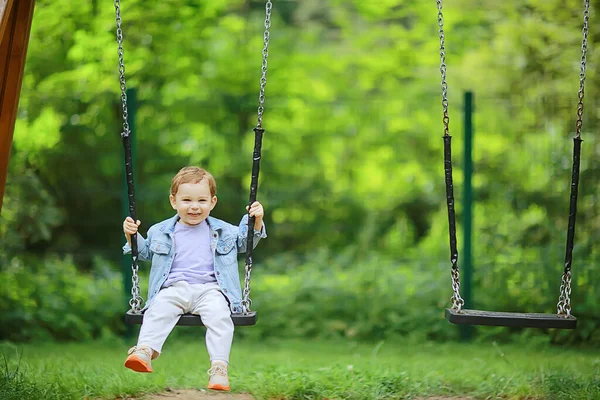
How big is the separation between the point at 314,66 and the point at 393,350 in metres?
3.84

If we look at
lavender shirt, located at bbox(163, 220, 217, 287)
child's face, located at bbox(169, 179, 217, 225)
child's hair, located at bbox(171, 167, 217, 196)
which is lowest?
lavender shirt, located at bbox(163, 220, 217, 287)

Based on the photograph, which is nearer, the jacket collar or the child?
the child

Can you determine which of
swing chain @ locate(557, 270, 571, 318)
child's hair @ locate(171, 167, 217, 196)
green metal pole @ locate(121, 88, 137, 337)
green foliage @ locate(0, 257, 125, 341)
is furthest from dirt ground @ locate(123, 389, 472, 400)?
green foliage @ locate(0, 257, 125, 341)

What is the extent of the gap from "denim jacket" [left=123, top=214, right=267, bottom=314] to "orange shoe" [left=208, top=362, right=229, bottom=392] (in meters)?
0.34

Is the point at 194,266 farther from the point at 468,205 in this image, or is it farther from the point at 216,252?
the point at 468,205

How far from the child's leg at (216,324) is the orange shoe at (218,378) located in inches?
1.6

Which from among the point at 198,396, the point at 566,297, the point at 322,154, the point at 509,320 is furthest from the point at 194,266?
the point at 322,154

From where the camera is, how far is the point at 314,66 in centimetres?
949

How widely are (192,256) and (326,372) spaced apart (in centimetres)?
141

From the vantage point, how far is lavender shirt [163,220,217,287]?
431cm

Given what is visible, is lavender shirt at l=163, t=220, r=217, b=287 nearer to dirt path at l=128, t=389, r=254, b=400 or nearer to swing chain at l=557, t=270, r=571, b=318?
dirt path at l=128, t=389, r=254, b=400

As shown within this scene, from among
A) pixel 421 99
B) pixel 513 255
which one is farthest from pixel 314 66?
pixel 513 255

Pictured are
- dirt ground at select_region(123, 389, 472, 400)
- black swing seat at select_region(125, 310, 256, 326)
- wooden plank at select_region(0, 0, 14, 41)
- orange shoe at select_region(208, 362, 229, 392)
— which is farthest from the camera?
dirt ground at select_region(123, 389, 472, 400)

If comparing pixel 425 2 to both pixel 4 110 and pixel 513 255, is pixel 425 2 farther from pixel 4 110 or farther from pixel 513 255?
pixel 4 110
